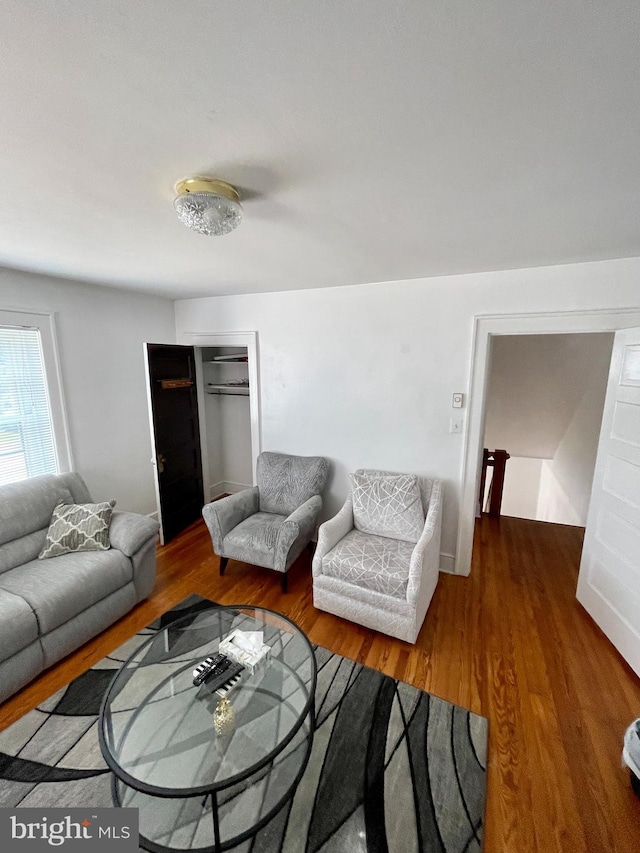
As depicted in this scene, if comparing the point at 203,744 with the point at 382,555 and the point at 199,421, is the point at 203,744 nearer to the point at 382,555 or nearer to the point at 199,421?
the point at 382,555

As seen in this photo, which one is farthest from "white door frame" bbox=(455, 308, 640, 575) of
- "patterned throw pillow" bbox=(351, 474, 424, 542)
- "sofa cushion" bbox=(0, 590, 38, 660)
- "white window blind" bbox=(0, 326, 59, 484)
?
"white window blind" bbox=(0, 326, 59, 484)

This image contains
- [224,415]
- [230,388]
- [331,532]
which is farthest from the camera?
[224,415]

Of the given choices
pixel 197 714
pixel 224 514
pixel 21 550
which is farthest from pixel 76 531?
pixel 197 714

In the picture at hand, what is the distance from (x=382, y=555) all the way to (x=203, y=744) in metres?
1.37

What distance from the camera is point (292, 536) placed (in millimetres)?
2549

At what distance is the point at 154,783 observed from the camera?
1.20 meters

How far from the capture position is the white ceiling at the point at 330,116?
26.1 inches

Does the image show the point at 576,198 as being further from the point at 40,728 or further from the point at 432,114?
the point at 40,728

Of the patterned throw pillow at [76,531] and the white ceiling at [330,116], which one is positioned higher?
the white ceiling at [330,116]

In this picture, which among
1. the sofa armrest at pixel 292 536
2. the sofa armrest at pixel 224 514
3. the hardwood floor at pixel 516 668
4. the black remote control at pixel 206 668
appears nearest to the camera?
the hardwood floor at pixel 516 668

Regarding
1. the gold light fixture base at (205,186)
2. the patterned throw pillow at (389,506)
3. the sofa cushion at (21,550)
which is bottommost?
the sofa cushion at (21,550)

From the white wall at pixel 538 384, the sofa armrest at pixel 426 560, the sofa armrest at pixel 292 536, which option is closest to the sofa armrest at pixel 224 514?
the sofa armrest at pixel 292 536

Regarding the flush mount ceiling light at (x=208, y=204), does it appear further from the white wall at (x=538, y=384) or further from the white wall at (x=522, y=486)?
the white wall at (x=522, y=486)

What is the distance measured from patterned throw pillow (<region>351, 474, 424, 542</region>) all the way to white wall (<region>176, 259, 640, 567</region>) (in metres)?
0.31
